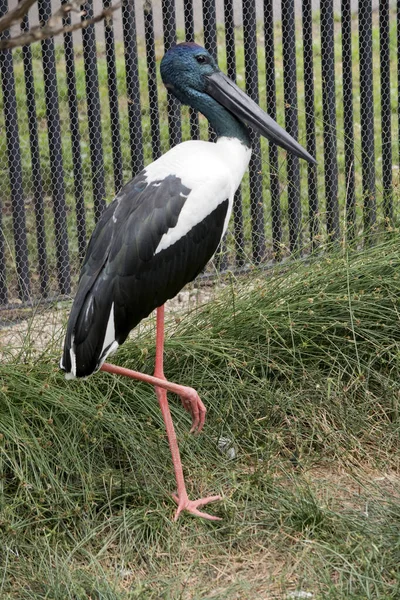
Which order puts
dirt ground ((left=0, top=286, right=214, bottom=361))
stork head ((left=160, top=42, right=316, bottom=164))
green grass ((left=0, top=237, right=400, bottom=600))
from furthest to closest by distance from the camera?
dirt ground ((left=0, top=286, right=214, bottom=361)) < stork head ((left=160, top=42, right=316, bottom=164)) < green grass ((left=0, top=237, right=400, bottom=600))

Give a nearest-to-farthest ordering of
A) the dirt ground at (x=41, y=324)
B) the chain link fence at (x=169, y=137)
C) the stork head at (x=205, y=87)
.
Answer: the stork head at (x=205, y=87) → the dirt ground at (x=41, y=324) → the chain link fence at (x=169, y=137)

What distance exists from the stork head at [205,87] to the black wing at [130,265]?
→ 40 cm

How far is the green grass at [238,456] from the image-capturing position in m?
2.98

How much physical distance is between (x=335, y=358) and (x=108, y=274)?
108cm

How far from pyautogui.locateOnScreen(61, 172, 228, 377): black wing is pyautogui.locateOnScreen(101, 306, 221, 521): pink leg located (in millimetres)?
125

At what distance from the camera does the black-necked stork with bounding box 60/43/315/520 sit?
3.26 meters

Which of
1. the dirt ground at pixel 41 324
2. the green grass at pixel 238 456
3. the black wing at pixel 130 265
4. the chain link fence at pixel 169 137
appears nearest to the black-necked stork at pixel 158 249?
the black wing at pixel 130 265

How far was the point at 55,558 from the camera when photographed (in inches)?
119

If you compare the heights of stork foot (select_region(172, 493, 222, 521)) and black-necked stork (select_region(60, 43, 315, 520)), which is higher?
black-necked stork (select_region(60, 43, 315, 520))

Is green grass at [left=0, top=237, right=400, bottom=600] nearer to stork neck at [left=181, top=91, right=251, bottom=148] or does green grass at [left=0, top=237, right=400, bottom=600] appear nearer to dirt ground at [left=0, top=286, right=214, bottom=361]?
dirt ground at [left=0, top=286, right=214, bottom=361]

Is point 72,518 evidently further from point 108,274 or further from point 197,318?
point 197,318

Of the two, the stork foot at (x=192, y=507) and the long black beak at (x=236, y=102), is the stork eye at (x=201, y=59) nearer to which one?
the long black beak at (x=236, y=102)

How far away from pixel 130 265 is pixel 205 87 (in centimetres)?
79

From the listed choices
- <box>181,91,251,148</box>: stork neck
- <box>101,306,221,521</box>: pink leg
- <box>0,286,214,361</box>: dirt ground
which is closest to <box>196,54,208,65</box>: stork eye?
<box>181,91,251,148</box>: stork neck
